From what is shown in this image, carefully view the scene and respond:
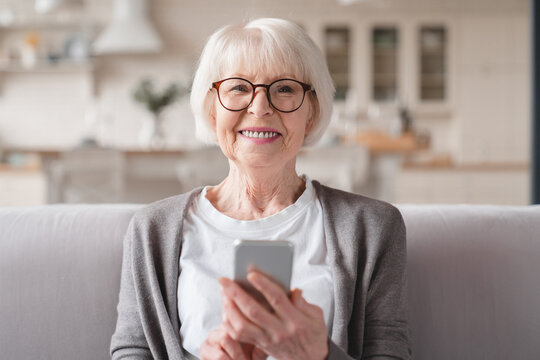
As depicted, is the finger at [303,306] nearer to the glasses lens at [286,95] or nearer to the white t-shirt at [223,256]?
the white t-shirt at [223,256]

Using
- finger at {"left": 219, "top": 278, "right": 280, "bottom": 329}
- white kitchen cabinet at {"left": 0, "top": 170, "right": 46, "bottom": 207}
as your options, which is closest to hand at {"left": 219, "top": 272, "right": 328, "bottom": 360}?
finger at {"left": 219, "top": 278, "right": 280, "bottom": 329}

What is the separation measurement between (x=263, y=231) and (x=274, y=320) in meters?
0.34

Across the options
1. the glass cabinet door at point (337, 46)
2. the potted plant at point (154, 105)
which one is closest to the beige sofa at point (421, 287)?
the potted plant at point (154, 105)

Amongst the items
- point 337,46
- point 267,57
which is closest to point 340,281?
point 267,57

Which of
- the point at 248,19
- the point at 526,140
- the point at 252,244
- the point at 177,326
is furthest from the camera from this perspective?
the point at 526,140

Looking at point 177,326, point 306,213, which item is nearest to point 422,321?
point 306,213

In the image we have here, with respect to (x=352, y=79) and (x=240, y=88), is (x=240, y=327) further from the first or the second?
(x=352, y=79)

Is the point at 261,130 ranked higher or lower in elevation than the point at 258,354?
higher

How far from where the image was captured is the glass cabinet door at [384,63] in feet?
Result: 20.6

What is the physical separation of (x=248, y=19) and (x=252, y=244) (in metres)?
0.58

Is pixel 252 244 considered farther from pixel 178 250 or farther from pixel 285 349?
pixel 178 250

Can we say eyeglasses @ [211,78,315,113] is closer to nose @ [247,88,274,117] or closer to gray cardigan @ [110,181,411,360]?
nose @ [247,88,274,117]

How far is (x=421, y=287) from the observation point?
125 cm

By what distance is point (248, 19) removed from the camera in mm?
1212
